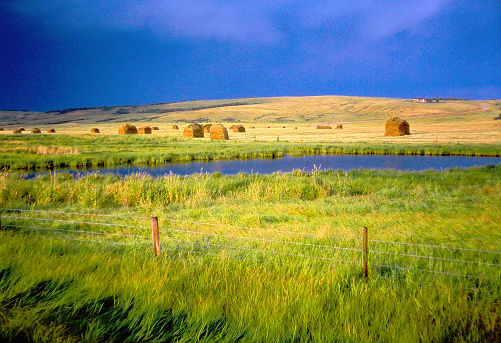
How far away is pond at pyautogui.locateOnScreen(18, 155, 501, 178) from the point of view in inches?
949

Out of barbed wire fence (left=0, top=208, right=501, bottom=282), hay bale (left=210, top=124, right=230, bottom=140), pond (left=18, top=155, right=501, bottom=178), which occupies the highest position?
hay bale (left=210, top=124, right=230, bottom=140)

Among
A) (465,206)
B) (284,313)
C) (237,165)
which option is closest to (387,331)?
(284,313)

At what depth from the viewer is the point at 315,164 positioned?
2719 cm

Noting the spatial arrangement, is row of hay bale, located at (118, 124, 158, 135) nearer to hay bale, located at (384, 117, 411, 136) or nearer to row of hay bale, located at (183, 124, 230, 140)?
row of hay bale, located at (183, 124, 230, 140)

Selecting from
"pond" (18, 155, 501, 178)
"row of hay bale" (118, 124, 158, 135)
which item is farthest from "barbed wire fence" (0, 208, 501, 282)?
"row of hay bale" (118, 124, 158, 135)

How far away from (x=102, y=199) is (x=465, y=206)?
11.4 metres

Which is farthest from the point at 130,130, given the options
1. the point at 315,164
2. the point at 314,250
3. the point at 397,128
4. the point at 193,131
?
the point at 314,250

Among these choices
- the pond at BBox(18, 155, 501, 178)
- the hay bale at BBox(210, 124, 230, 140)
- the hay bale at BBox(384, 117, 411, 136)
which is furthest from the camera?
the hay bale at BBox(210, 124, 230, 140)

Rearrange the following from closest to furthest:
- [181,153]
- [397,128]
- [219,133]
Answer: [181,153], [397,128], [219,133]

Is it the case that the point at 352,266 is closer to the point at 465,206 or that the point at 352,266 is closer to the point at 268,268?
the point at 268,268

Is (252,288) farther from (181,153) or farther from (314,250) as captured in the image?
(181,153)

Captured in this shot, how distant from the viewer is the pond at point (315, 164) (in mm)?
24094

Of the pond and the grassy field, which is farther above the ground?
the grassy field

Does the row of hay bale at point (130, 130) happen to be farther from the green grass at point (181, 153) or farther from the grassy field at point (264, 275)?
the grassy field at point (264, 275)
